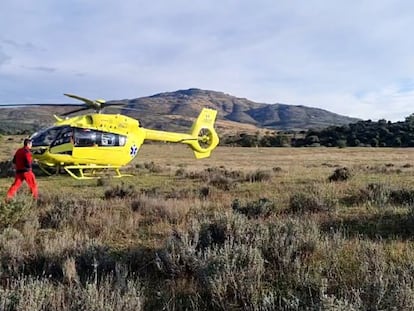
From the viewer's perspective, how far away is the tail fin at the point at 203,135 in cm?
2558

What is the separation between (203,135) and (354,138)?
3913 centimetres

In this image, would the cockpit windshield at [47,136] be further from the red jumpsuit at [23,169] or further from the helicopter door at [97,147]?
the red jumpsuit at [23,169]

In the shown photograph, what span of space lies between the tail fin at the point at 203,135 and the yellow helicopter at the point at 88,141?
A: 164 inches

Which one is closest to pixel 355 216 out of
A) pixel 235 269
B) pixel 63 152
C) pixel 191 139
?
pixel 235 269

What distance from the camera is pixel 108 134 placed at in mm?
19328

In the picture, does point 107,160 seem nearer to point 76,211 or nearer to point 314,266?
point 76,211

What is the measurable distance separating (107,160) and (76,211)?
1101cm

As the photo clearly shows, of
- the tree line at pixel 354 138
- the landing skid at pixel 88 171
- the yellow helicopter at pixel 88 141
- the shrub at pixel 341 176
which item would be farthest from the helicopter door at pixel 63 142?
the tree line at pixel 354 138

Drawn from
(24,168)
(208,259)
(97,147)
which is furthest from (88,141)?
(208,259)

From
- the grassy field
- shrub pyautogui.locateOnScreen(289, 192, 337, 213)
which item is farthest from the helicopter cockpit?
shrub pyautogui.locateOnScreen(289, 192, 337, 213)

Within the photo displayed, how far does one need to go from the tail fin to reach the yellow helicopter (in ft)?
13.6

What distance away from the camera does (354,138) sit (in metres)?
59.9

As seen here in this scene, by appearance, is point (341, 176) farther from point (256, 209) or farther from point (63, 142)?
point (63, 142)

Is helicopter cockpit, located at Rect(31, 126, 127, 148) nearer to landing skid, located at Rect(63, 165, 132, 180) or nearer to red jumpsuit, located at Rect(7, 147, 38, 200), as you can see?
landing skid, located at Rect(63, 165, 132, 180)
